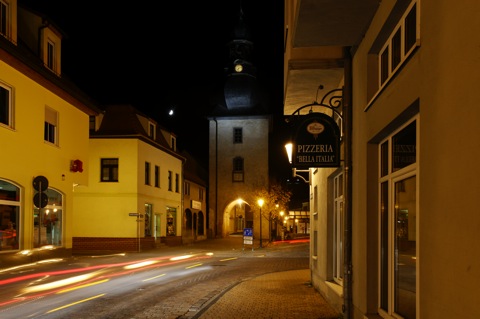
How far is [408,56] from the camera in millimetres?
5098

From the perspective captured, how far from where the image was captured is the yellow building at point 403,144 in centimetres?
359

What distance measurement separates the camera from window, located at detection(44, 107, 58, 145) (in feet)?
73.9

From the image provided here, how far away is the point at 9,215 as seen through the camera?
774 inches

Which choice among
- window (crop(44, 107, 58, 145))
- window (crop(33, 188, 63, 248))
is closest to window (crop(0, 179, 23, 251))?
window (crop(33, 188, 63, 248))

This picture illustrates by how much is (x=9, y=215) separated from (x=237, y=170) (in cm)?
3705

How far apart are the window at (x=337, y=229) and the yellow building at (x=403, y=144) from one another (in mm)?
125

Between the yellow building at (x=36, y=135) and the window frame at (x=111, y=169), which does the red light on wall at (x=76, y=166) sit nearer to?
the yellow building at (x=36, y=135)

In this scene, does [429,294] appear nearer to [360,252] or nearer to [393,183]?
[393,183]

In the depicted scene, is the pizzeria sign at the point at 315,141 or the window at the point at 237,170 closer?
the pizzeria sign at the point at 315,141

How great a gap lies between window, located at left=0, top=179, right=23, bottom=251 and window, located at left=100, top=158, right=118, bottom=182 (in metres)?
13.7

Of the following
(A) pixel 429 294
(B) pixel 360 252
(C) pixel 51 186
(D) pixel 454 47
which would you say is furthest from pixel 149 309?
(C) pixel 51 186

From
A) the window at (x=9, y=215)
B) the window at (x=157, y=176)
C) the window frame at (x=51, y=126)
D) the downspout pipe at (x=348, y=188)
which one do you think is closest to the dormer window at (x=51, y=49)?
the window frame at (x=51, y=126)

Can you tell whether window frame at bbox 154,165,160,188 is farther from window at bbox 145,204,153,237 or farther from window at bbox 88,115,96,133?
window at bbox 88,115,96,133

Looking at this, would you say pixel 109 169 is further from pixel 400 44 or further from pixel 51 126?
pixel 400 44
